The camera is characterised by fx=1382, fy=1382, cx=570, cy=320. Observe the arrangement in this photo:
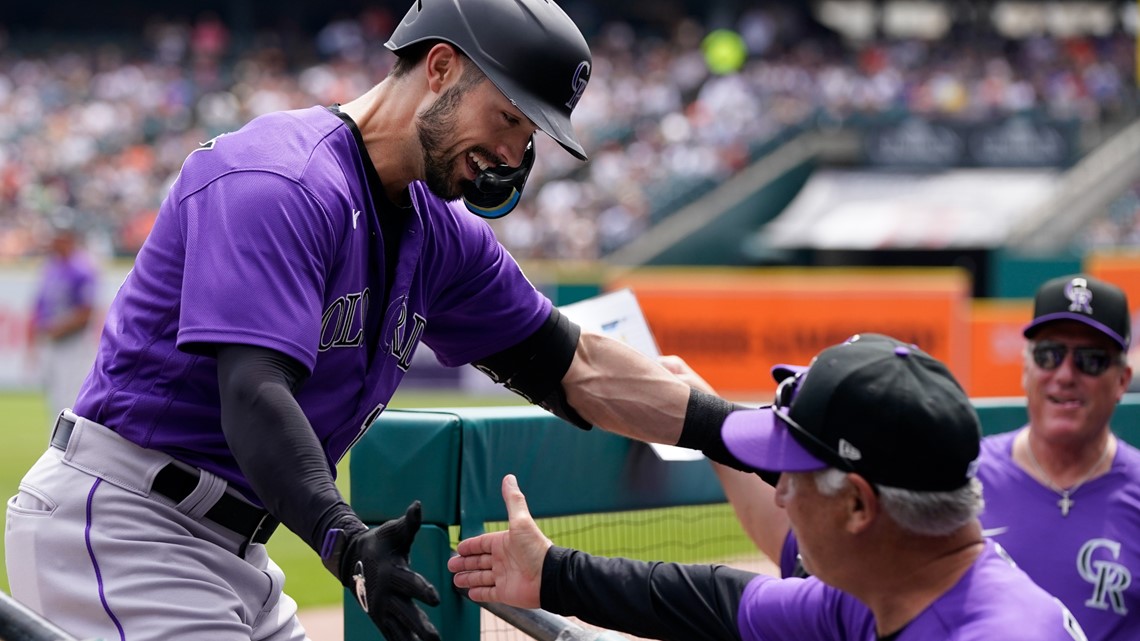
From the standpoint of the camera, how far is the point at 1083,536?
3664 mm

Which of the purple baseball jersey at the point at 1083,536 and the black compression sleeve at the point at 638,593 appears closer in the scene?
the black compression sleeve at the point at 638,593

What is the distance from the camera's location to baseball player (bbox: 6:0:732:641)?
84.6 inches

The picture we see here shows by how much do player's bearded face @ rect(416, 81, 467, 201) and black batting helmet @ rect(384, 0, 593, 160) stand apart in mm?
95

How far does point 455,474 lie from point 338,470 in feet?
11.8

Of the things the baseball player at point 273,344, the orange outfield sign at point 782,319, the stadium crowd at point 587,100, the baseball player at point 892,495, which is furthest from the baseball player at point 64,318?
the stadium crowd at point 587,100

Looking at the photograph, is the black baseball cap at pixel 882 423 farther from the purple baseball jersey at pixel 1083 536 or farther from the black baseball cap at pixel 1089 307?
the black baseball cap at pixel 1089 307

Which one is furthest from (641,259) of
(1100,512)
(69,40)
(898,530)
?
(898,530)

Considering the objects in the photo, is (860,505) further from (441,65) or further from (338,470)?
(338,470)

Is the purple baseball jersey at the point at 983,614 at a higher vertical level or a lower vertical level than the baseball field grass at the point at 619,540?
higher

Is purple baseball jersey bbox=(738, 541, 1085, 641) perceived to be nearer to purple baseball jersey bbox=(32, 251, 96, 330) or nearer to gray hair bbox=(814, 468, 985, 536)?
gray hair bbox=(814, 468, 985, 536)

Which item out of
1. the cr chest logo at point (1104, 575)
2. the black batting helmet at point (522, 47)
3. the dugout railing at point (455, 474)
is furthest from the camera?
the cr chest logo at point (1104, 575)

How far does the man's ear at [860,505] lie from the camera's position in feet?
6.65

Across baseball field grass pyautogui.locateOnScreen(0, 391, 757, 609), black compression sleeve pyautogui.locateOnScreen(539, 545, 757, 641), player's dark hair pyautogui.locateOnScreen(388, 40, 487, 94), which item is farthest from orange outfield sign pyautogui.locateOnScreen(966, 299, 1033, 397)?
player's dark hair pyautogui.locateOnScreen(388, 40, 487, 94)

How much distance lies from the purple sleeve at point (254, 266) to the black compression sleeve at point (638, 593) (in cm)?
65
